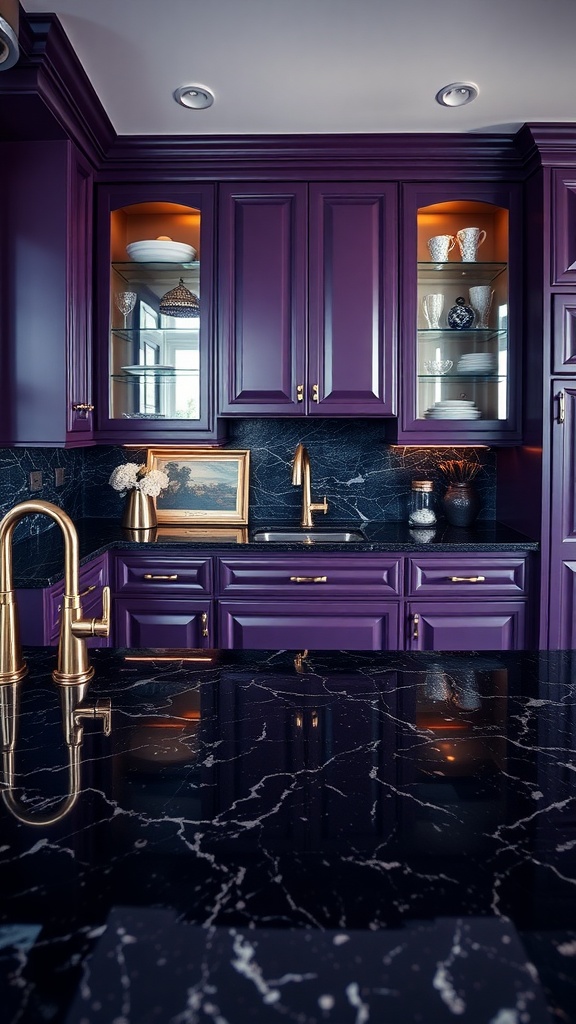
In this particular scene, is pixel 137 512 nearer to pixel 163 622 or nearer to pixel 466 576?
pixel 163 622

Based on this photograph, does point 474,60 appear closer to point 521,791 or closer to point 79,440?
point 79,440

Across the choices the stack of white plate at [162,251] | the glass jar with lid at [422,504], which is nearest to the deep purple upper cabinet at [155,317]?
the stack of white plate at [162,251]

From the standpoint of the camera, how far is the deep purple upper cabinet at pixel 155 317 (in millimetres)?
3098

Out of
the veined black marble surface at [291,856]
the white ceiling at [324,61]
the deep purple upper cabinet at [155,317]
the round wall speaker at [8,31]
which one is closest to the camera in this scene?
the veined black marble surface at [291,856]

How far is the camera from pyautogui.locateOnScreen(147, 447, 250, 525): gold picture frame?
11.4 ft

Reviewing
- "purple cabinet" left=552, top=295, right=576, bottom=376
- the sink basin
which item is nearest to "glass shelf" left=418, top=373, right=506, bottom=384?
"purple cabinet" left=552, top=295, right=576, bottom=376

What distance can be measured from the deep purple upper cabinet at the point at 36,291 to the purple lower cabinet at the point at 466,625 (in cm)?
154

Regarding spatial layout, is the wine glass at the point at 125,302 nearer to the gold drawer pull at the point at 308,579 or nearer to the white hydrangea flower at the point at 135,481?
the white hydrangea flower at the point at 135,481

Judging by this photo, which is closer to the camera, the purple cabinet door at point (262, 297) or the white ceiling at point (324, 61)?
the white ceiling at point (324, 61)

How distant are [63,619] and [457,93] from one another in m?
2.39

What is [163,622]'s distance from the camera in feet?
9.66

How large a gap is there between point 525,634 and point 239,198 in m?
2.16

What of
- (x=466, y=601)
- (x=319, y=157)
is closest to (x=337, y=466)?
(x=466, y=601)

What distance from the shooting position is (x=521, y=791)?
838 millimetres
